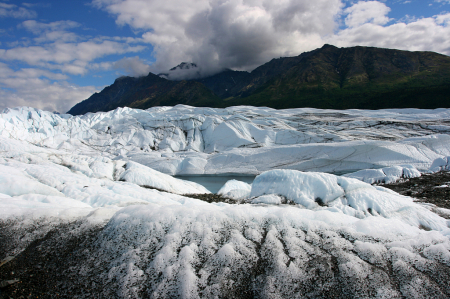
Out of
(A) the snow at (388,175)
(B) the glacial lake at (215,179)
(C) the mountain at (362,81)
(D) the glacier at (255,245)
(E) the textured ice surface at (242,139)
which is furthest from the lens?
(C) the mountain at (362,81)

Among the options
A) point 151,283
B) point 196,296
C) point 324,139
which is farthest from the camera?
point 324,139

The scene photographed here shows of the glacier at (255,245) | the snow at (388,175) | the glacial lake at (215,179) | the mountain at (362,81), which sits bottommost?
the glacial lake at (215,179)

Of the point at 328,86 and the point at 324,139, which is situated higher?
the point at 328,86

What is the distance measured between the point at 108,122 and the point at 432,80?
156604mm

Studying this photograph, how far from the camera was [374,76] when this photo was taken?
14325 centimetres

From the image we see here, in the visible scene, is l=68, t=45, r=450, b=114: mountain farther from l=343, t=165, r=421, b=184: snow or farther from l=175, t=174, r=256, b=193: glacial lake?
l=175, t=174, r=256, b=193: glacial lake

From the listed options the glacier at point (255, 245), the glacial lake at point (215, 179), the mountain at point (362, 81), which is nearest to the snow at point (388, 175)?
the glacier at point (255, 245)

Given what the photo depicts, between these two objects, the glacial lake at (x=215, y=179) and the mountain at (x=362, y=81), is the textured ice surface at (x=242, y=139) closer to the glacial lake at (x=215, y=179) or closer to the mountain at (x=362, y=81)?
the glacial lake at (x=215, y=179)

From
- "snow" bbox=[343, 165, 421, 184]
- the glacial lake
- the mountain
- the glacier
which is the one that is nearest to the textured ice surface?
the glacial lake

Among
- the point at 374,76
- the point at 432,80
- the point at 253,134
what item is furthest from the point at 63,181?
Answer: the point at 374,76

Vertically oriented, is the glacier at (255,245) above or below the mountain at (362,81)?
below

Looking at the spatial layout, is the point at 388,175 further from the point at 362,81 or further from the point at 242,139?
the point at 362,81

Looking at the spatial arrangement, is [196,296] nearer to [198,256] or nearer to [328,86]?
[198,256]

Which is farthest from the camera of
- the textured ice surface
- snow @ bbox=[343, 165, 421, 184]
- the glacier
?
the textured ice surface
